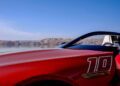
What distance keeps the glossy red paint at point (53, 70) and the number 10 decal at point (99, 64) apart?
0.14 feet

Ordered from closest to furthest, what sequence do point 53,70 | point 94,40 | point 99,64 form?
→ point 53,70 → point 99,64 → point 94,40

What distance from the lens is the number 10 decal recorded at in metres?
2.97

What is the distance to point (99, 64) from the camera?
304 centimetres

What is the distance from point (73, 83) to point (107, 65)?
A: 534mm

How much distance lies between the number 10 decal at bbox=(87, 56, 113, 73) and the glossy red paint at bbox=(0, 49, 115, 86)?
41 mm

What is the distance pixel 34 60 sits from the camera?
9.00 ft

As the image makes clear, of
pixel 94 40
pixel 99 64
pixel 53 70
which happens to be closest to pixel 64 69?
pixel 53 70

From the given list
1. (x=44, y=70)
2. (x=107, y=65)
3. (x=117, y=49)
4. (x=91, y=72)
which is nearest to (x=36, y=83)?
(x=44, y=70)

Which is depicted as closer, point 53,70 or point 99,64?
point 53,70

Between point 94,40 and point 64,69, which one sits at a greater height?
point 94,40

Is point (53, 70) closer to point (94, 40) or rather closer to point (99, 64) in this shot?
point (99, 64)

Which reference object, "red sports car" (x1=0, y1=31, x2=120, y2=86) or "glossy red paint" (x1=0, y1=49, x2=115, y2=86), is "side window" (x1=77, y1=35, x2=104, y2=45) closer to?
"red sports car" (x1=0, y1=31, x2=120, y2=86)

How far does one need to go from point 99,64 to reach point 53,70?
1.99ft

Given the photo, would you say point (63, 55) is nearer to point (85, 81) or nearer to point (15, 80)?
point (85, 81)
